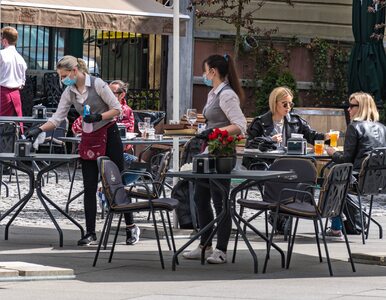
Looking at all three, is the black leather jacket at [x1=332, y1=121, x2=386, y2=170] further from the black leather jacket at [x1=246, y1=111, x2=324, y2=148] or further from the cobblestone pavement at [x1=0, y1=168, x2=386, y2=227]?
the cobblestone pavement at [x1=0, y1=168, x2=386, y2=227]

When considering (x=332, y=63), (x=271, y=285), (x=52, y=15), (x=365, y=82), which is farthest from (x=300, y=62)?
(x=271, y=285)

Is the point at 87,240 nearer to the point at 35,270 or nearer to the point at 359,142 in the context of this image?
the point at 35,270

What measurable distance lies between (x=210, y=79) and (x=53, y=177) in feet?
28.1

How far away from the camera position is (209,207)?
12.0 metres

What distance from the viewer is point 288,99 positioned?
14961mm

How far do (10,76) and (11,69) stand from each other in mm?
117

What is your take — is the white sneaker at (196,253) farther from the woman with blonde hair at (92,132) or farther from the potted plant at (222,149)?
the woman with blonde hair at (92,132)

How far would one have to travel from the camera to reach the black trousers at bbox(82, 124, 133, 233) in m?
13.0

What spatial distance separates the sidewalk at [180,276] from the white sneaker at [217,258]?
0.24 feet

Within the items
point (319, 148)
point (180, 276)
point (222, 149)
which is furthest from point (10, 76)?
point (180, 276)

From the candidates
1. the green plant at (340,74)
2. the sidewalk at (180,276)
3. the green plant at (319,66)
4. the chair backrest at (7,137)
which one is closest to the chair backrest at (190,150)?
the sidewalk at (180,276)

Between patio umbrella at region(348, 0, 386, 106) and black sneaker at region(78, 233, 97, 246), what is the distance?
10.9m

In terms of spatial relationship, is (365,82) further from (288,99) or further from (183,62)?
(288,99)

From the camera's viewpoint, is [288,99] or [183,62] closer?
[288,99]
